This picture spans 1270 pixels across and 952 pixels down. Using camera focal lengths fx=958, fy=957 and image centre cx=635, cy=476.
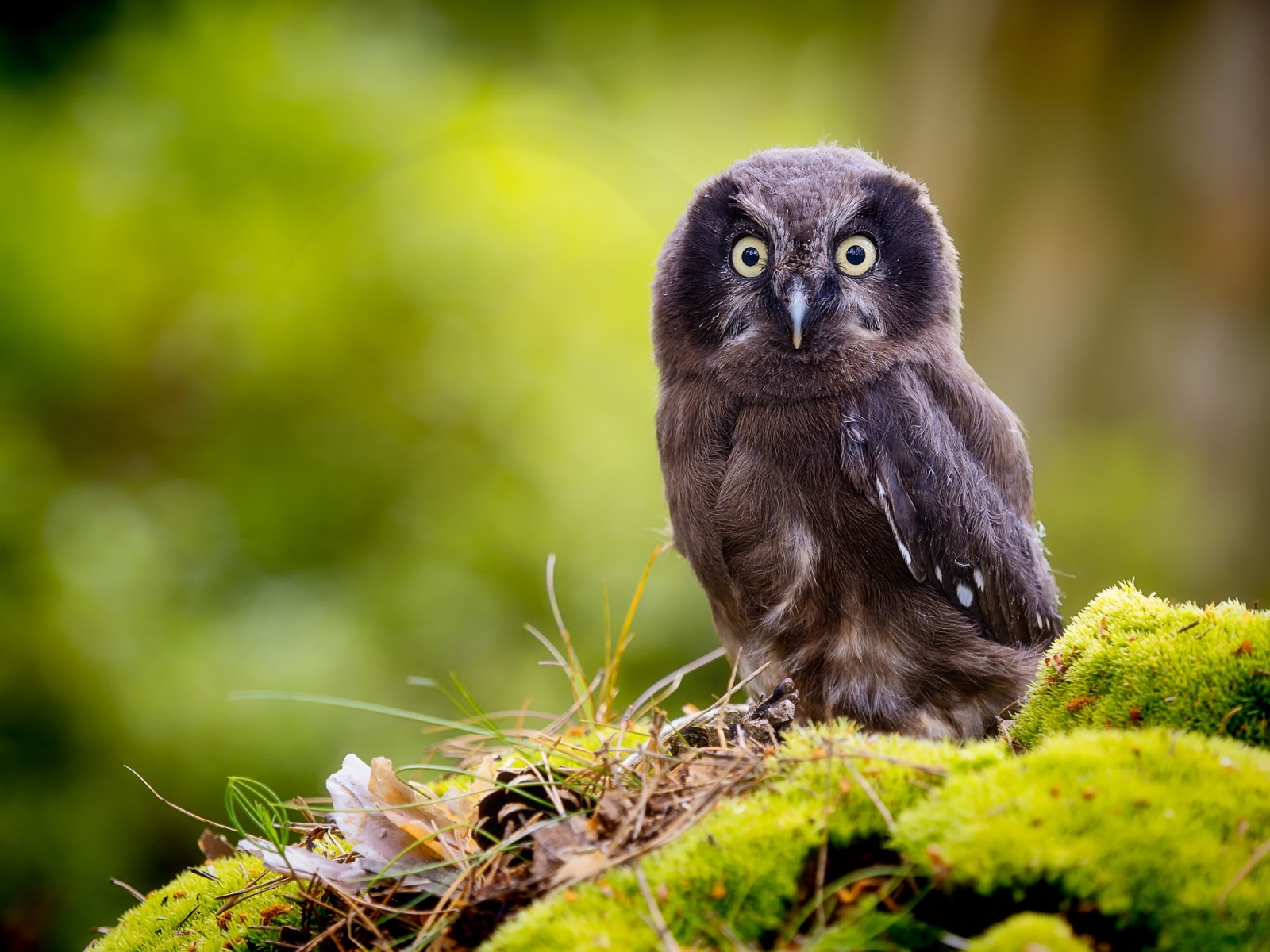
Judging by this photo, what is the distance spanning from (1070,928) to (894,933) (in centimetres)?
23

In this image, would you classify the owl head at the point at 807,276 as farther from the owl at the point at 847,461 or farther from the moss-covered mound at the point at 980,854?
the moss-covered mound at the point at 980,854

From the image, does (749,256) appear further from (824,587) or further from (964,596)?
(964,596)

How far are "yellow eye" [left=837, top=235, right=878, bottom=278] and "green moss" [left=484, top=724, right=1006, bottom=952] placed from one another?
143 centimetres

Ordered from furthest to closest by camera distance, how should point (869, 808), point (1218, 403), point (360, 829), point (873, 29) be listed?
point (873, 29) → point (1218, 403) → point (360, 829) → point (869, 808)

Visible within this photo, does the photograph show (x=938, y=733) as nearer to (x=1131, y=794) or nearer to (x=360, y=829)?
(x=1131, y=794)

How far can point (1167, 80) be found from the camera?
567cm

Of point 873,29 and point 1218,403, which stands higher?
point 873,29

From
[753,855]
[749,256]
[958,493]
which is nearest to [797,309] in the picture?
[749,256]

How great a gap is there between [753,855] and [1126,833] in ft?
1.70

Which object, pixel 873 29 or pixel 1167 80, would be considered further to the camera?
pixel 873 29

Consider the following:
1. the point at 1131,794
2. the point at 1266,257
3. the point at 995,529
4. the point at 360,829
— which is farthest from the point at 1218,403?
the point at 360,829

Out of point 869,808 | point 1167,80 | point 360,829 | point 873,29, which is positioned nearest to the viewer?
point 869,808

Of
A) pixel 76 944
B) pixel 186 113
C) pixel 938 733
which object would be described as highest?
pixel 186 113

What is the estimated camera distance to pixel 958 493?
8.48ft
